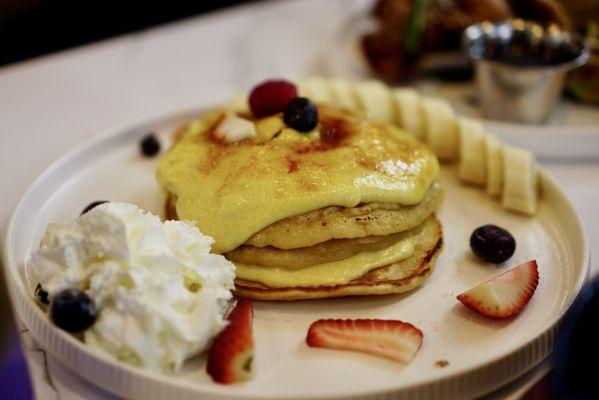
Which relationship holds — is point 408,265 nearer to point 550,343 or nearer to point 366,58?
point 550,343

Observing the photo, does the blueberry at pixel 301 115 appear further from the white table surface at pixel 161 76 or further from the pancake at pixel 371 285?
the white table surface at pixel 161 76

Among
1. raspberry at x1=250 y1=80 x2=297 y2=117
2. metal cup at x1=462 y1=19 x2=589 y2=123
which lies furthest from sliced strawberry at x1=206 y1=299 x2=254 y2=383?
metal cup at x1=462 y1=19 x2=589 y2=123

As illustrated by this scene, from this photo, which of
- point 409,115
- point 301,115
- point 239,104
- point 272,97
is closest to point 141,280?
point 301,115

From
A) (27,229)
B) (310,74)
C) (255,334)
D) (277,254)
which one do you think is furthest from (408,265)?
(310,74)

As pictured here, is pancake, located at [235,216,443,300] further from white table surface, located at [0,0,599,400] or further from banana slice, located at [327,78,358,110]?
banana slice, located at [327,78,358,110]

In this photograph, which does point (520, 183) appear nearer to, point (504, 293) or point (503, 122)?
point (504, 293)
